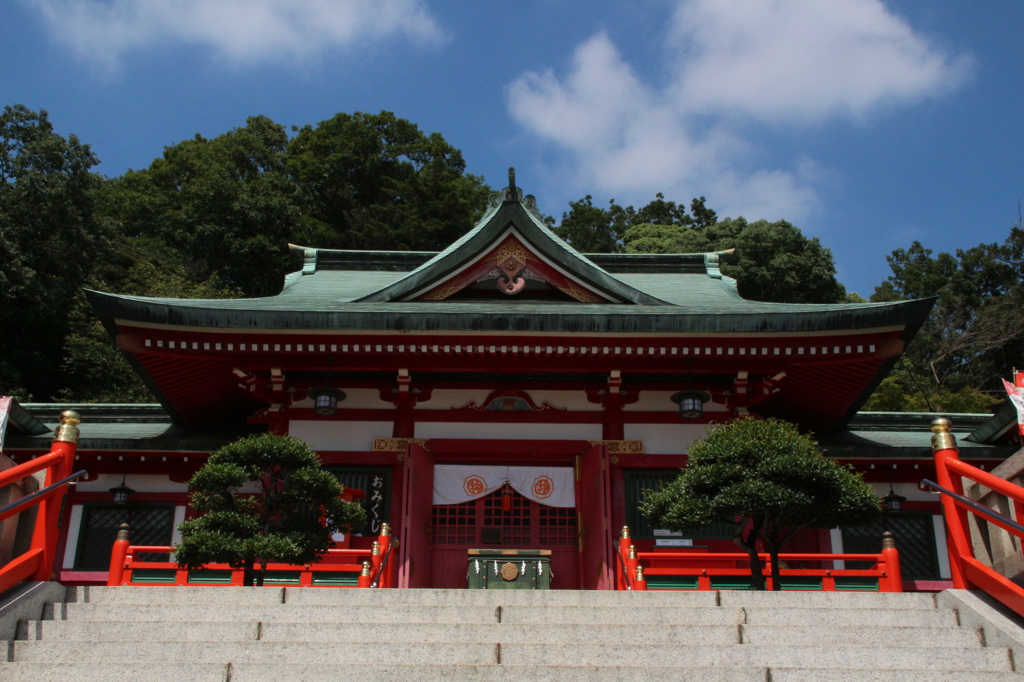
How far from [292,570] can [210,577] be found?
1.72m

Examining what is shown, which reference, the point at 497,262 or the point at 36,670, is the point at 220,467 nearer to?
the point at 36,670

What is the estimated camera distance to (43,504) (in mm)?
6734

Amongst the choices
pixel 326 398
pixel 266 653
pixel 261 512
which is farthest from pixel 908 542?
pixel 266 653

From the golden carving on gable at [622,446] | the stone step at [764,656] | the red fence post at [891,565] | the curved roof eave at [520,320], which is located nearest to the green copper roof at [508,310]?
the curved roof eave at [520,320]

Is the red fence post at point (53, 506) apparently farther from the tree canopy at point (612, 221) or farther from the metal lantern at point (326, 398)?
the tree canopy at point (612, 221)

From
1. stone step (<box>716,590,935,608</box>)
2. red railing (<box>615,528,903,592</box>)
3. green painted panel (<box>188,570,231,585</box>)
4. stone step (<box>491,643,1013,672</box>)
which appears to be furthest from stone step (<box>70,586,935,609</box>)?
green painted panel (<box>188,570,231,585</box>)

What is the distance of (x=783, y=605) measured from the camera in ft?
21.0

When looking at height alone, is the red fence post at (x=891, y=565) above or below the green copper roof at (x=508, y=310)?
below

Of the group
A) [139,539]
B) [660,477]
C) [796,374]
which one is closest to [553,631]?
[660,477]

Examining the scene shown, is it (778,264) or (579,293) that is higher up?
(778,264)

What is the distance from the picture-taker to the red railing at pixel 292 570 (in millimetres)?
8992

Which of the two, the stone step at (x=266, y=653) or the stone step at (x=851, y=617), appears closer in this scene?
the stone step at (x=266, y=653)

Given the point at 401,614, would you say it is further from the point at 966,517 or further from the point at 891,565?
the point at 891,565

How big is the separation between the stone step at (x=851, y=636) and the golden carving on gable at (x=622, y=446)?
666 cm
